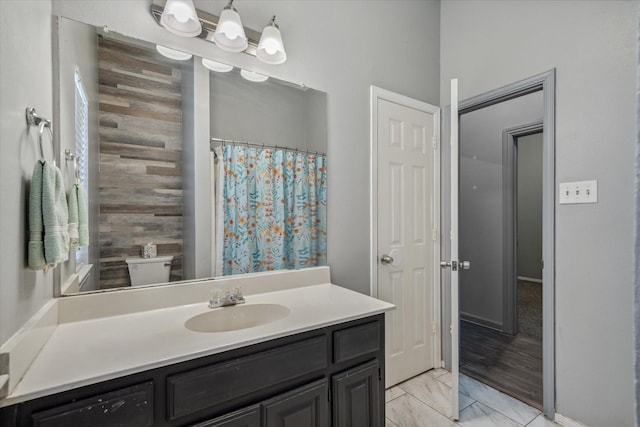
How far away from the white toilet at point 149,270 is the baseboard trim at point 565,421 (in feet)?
Answer: 7.41

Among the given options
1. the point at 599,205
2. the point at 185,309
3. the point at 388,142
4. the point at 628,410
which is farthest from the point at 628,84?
the point at 185,309

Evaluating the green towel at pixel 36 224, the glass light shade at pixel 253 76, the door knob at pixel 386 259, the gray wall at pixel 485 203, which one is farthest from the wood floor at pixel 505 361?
the green towel at pixel 36 224

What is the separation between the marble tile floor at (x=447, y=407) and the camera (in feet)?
5.64

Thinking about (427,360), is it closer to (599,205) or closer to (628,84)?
(599,205)

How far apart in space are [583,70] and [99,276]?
2602 millimetres

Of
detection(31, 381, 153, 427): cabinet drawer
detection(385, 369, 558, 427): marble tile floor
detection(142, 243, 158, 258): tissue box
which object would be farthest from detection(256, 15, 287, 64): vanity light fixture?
detection(385, 369, 558, 427): marble tile floor

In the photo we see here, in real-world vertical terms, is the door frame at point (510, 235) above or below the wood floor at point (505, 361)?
above

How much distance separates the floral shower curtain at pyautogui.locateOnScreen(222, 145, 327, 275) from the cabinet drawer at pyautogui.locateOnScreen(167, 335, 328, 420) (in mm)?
576

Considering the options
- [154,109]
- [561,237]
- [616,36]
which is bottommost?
[561,237]

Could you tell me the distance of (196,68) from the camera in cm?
138

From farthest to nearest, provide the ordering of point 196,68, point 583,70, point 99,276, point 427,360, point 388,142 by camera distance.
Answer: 1. point 427,360
2. point 388,142
3. point 583,70
4. point 196,68
5. point 99,276

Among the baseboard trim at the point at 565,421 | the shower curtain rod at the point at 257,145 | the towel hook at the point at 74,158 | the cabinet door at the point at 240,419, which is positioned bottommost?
the baseboard trim at the point at 565,421

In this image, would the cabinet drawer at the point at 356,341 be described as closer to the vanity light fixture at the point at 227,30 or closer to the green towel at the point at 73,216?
the green towel at the point at 73,216

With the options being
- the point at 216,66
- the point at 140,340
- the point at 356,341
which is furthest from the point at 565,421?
the point at 216,66
